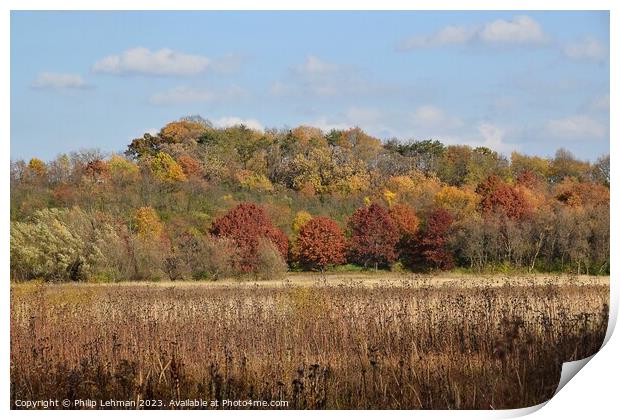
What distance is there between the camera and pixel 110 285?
398 inches

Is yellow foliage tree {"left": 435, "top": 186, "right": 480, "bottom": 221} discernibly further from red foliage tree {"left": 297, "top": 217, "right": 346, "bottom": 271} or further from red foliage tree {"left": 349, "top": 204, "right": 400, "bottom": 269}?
red foliage tree {"left": 297, "top": 217, "right": 346, "bottom": 271}

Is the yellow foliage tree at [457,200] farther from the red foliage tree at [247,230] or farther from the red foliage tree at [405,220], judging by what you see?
the red foliage tree at [247,230]

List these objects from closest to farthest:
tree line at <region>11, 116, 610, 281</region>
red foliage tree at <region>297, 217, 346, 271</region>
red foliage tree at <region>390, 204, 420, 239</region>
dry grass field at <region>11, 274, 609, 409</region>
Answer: dry grass field at <region>11, 274, 609, 409</region>
tree line at <region>11, 116, 610, 281</region>
red foliage tree at <region>390, 204, 420, 239</region>
red foliage tree at <region>297, 217, 346, 271</region>

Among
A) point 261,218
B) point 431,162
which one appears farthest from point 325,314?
point 431,162

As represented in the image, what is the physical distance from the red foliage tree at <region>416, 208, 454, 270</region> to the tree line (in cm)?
1

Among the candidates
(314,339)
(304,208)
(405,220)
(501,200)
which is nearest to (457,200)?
(501,200)

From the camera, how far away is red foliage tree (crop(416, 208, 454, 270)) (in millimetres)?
10188

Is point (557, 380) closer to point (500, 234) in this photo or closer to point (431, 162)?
point (500, 234)

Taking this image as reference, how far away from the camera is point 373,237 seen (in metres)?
10.2

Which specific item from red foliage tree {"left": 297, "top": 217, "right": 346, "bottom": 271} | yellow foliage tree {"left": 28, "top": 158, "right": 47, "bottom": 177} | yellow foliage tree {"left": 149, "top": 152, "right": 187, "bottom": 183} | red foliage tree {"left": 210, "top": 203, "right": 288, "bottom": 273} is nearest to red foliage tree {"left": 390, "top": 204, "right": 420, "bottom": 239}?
red foliage tree {"left": 297, "top": 217, "right": 346, "bottom": 271}

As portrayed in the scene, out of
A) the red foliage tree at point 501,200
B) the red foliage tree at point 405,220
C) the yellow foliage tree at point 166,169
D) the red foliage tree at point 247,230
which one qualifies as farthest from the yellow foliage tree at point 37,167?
the red foliage tree at point 501,200

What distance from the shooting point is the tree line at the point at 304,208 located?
32.5 feet

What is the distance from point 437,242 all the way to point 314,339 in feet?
6.10
